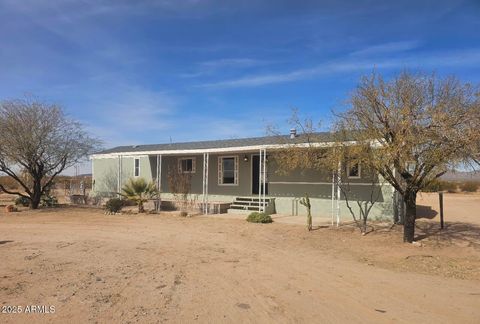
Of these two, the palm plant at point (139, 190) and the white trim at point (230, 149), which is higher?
the white trim at point (230, 149)

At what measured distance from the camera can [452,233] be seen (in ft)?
41.5

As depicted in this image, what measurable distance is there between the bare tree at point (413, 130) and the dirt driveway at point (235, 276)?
2006mm

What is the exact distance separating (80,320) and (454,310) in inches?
185

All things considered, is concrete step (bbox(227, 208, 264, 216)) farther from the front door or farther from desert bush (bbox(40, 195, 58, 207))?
desert bush (bbox(40, 195, 58, 207))

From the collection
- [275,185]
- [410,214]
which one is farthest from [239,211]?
[410,214]

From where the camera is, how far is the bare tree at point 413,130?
32.2ft

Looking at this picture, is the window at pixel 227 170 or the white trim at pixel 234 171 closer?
the white trim at pixel 234 171

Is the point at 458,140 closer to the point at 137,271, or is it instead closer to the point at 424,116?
the point at 424,116

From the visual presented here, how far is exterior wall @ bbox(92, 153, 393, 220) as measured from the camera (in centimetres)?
1539

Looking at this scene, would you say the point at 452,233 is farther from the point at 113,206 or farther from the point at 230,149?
the point at 113,206

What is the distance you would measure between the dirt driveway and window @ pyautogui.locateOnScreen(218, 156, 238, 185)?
22.4 feet

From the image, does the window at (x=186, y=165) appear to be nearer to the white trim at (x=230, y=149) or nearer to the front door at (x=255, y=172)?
the white trim at (x=230, y=149)

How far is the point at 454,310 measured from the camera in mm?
5703

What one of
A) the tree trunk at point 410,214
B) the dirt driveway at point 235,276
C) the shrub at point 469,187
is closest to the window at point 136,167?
the dirt driveway at point 235,276
